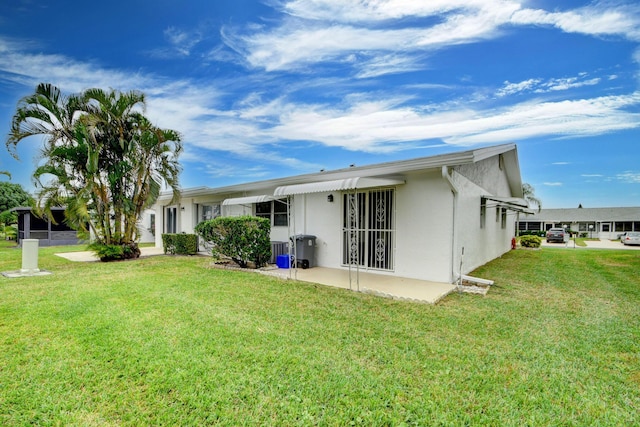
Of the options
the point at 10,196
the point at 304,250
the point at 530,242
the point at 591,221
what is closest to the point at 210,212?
the point at 304,250

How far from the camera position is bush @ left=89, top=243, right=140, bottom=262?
13242 mm

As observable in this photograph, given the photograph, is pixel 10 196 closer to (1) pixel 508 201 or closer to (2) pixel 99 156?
(2) pixel 99 156

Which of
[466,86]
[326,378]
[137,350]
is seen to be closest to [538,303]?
[326,378]

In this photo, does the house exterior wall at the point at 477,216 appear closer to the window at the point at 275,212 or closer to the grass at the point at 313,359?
the grass at the point at 313,359

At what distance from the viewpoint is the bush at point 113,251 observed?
13.2 metres

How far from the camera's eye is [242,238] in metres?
11.3

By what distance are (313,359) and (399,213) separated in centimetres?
613

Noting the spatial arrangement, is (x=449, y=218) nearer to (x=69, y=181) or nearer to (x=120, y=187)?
(x=120, y=187)

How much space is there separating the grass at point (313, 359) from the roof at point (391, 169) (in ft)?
10.9

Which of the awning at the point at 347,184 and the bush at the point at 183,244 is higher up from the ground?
the awning at the point at 347,184

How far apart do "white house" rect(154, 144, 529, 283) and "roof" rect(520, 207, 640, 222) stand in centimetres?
5030

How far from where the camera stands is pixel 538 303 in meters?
7.09

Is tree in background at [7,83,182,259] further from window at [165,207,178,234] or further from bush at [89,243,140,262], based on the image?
window at [165,207,178,234]

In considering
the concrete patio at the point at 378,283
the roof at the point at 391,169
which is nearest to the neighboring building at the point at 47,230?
the roof at the point at 391,169
